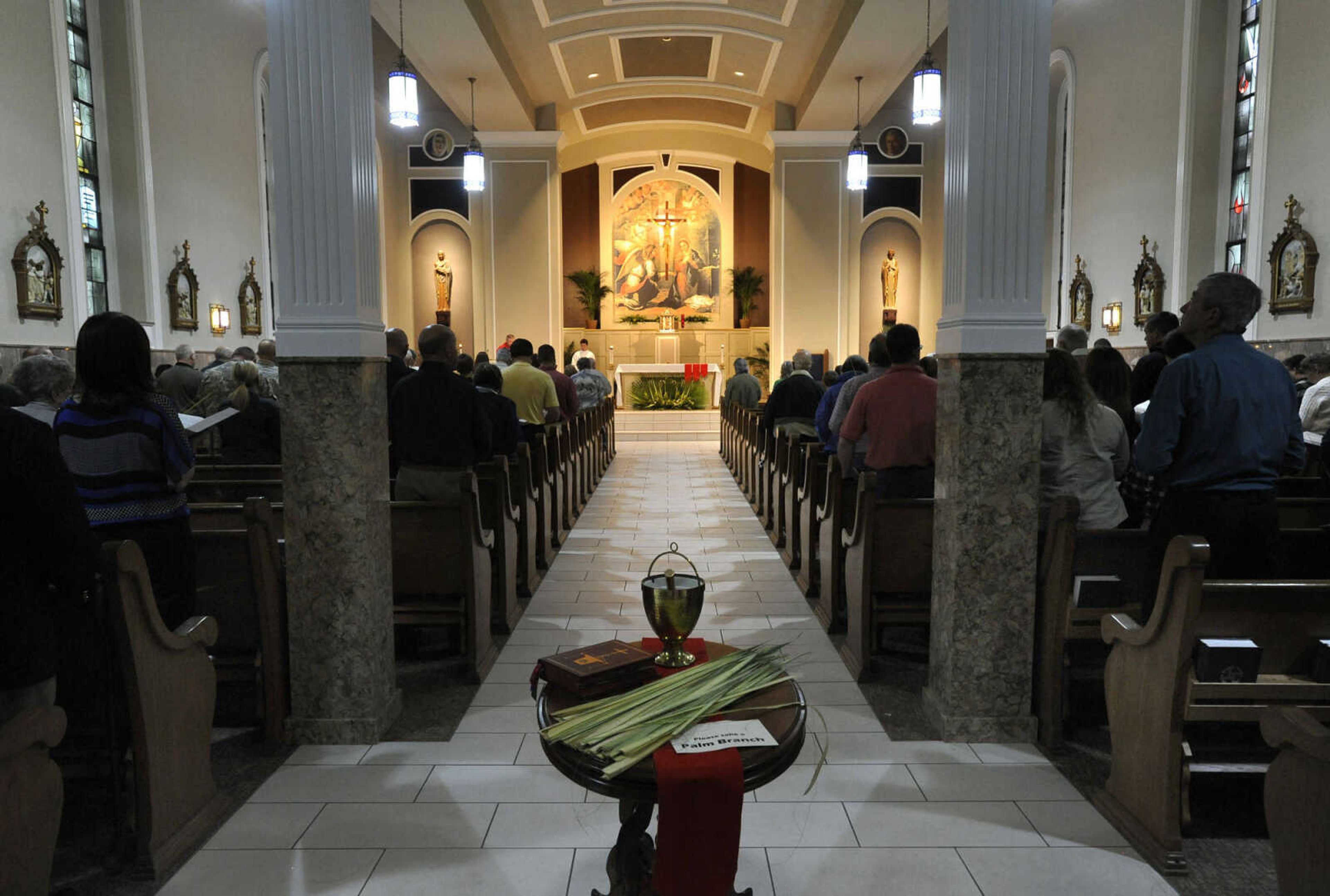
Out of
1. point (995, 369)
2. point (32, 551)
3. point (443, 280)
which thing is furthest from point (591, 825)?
point (443, 280)

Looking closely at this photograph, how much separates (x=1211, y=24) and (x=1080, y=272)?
3893mm

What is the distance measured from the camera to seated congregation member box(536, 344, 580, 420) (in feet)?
27.8

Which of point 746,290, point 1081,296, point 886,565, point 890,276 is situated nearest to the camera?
point 886,565

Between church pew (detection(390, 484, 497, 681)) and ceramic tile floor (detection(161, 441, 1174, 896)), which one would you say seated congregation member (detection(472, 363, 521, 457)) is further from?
ceramic tile floor (detection(161, 441, 1174, 896))

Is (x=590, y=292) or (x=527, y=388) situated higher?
(x=590, y=292)

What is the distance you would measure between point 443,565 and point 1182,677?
9.87ft

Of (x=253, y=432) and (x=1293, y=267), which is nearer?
(x=253, y=432)

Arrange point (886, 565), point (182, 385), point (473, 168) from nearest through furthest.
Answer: point (886, 565)
point (182, 385)
point (473, 168)

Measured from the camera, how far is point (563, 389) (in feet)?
28.1

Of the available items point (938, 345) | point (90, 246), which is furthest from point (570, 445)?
point (90, 246)

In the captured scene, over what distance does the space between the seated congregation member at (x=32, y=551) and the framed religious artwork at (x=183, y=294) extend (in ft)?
35.7

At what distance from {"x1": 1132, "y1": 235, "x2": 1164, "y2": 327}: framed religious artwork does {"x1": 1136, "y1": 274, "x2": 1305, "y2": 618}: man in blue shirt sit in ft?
32.1

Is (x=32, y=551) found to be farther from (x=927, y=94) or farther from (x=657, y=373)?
(x=657, y=373)

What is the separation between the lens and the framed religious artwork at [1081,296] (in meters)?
13.8
